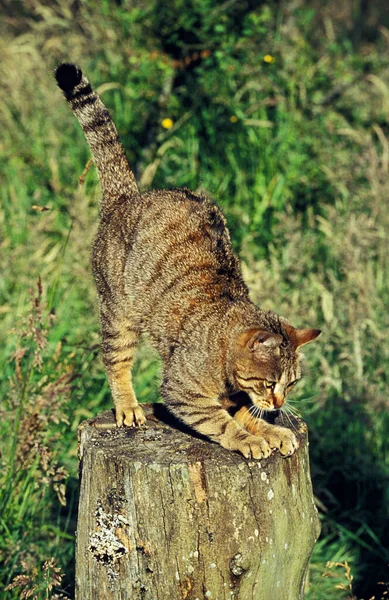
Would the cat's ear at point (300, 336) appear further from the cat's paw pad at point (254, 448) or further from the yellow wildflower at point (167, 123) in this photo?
the yellow wildflower at point (167, 123)

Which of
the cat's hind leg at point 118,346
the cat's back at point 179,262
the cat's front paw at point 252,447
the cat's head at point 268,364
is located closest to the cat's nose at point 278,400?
the cat's head at point 268,364

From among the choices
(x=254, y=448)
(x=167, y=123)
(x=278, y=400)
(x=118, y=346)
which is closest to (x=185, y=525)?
(x=254, y=448)

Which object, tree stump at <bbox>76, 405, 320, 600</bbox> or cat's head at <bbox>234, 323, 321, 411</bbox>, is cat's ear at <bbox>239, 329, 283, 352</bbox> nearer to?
cat's head at <bbox>234, 323, 321, 411</bbox>

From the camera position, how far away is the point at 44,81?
282 inches

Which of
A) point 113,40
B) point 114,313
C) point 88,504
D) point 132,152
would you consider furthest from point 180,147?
point 88,504

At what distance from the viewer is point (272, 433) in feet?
9.70

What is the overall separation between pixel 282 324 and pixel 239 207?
2995 millimetres

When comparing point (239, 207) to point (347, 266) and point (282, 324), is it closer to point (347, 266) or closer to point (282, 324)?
point (347, 266)

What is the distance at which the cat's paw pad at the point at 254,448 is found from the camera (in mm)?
2773

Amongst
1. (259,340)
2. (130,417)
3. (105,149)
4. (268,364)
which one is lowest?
(130,417)

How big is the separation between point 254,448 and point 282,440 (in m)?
0.15

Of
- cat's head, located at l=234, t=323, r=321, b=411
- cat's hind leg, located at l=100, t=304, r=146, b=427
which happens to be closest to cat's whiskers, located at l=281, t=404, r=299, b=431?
cat's head, located at l=234, t=323, r=321, b=411

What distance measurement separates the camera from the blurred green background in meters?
4.22

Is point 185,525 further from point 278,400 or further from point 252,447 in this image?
point 278,400
